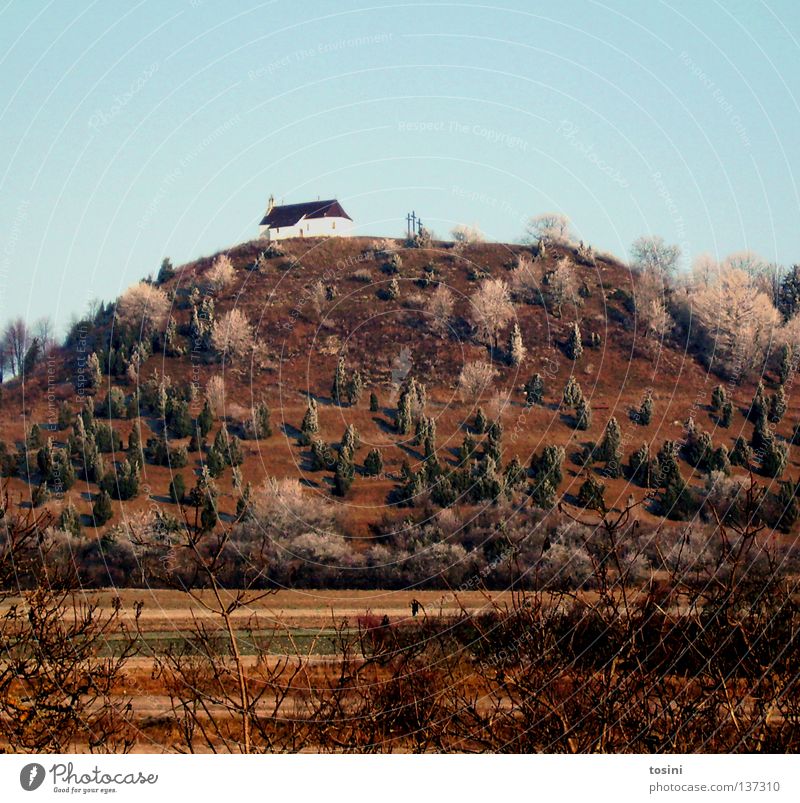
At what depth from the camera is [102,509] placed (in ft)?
201

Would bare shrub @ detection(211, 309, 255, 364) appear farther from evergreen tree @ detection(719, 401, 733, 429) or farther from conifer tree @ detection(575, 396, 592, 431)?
evergreen tree @ detection(719, 401, 733, 429)

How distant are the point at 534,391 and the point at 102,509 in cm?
2820

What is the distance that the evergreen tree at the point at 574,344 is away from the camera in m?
87.1

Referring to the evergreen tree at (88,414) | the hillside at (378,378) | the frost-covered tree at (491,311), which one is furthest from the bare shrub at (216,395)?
Answer: the frost-covered tree at (491,311)

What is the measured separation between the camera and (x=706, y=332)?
8619 cm

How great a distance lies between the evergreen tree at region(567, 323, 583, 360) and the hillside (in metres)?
0.88

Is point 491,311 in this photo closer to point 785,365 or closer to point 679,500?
point 785,365

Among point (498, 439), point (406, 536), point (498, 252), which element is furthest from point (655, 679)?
point (498, 252)

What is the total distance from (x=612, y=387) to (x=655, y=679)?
235 feet

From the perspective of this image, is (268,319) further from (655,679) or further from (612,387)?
(655,679)

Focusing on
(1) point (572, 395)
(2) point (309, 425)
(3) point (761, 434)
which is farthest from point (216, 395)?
(3) point (761, 434)

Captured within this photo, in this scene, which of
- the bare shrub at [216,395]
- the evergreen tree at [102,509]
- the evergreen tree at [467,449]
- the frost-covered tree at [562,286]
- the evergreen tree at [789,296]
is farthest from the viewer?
the frost-covered tree at [562,286]

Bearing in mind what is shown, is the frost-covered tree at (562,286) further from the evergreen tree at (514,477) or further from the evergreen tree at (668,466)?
the evergreen tree at (668,466)
